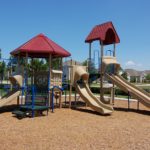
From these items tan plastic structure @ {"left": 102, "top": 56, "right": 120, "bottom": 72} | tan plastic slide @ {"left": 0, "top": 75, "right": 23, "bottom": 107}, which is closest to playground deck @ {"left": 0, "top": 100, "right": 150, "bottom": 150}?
tan plastic slide @ {"left": 0, "top": 75, "right": 23, "bottom": 107}

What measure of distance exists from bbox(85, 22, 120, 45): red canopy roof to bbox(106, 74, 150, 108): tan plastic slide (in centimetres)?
241

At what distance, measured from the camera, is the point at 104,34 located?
15125 millimetres

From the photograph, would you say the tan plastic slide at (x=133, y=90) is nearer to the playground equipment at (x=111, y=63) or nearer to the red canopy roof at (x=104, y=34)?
the playground equipment at (x=111, y=63)

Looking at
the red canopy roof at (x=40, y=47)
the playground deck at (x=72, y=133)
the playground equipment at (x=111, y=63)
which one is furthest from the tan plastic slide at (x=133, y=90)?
the red canopy roof at (x=40, y=47)

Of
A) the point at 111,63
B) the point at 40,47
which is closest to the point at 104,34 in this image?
the point at 111,63

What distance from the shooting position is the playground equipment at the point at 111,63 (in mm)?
13249

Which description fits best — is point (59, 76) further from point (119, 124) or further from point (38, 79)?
point (119, 124)

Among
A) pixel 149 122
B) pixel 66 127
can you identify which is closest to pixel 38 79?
pixel 66 127

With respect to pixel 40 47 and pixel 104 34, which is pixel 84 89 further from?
pixel 104 34

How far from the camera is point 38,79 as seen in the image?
1316 cm

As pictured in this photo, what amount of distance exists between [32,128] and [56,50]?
517cm

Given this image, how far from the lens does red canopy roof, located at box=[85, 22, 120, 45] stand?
15.2 metres

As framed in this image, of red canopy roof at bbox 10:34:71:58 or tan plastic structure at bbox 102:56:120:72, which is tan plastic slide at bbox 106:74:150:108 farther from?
red canopy roof at bbox 10:34:71:58

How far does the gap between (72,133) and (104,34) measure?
8.81 metres
